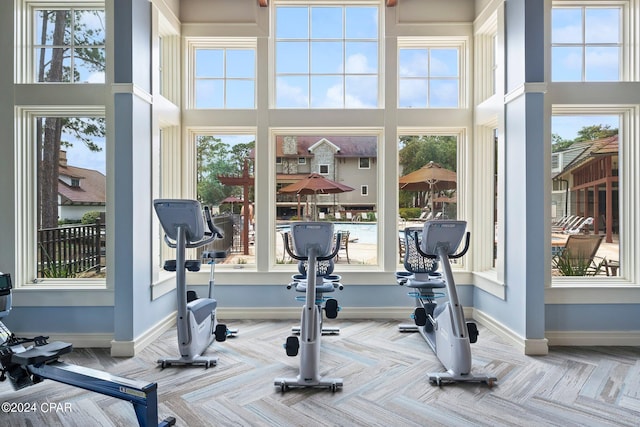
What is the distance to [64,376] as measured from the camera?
2.33m

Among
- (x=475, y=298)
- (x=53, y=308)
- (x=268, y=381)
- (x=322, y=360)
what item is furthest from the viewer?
(x=475, y=298)

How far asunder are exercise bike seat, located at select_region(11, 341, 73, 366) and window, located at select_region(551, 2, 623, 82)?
4766mm

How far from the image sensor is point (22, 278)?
145 inches

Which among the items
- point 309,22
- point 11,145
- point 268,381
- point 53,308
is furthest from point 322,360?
point 309,22

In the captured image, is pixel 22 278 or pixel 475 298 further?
pixel 475 298

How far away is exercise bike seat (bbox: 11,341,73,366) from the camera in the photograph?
7.73 feet

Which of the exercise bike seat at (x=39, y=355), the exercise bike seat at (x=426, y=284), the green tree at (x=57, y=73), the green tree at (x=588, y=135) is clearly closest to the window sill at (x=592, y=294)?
the exercise bike seat at (x=426, y=284)

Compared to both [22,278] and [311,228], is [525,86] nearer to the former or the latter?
[311,228]

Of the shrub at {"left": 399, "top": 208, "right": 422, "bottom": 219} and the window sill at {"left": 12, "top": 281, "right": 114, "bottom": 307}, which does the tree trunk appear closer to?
the window sill at {"left": 12, "top": 281, "right": 114, "bottom": 307}

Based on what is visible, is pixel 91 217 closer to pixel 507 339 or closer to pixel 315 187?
pixel 315 187

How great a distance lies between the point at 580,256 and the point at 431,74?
260cm

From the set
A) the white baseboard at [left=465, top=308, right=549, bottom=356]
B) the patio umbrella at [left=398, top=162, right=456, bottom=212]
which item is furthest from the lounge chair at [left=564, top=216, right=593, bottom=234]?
the patio umbrella at [left=398, top=162, right=456, bottom=212]

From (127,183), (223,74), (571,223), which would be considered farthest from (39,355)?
(571,223)

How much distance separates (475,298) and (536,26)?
9.46 ft
